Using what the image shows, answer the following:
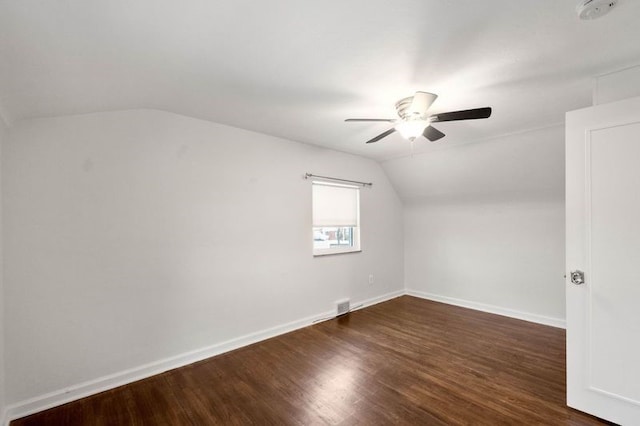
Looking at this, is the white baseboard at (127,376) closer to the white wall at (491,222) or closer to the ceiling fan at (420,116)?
the ceiling fan at (420,116)

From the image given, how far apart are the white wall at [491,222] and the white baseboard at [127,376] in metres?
2.79

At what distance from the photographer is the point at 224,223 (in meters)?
2.98

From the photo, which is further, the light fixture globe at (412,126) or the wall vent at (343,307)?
the wall vent at (343,307)

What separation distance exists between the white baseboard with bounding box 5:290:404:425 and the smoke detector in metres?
3.60

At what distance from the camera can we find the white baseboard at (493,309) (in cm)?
356

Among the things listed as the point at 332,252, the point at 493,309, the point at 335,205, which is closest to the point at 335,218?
the point at 335,205

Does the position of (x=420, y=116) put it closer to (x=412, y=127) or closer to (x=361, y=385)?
(x=412, y=127)

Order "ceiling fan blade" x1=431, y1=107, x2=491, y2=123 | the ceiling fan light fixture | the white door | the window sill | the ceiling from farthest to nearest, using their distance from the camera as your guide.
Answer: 1. the window sill
2. the ceiling fan light fixture
3. "ceiling fan blade" x1=431, y1=107, x2=491, y2=123
4. the white door
5. the ceiling

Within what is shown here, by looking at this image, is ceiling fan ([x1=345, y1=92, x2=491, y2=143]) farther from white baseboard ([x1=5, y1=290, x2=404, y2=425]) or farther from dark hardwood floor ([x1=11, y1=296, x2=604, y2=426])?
white baseboard ([x1=5, y1=290, x2=404, y2=425])

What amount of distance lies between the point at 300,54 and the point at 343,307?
341 centimetres

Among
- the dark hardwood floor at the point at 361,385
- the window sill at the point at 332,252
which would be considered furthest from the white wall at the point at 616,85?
the window sill at the point at 332,252

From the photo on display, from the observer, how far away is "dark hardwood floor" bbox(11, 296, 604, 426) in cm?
194

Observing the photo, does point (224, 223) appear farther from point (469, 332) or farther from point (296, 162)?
point (469, 332)

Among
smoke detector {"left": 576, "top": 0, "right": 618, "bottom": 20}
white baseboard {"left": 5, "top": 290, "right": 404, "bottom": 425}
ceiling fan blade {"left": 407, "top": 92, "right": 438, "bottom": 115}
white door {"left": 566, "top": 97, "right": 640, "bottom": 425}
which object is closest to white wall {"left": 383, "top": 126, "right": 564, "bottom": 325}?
white door {"left": 566, "top": 97, "right": 640, "bottom": 425}
